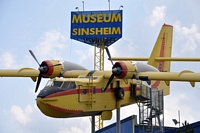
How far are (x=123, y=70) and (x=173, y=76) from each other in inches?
123

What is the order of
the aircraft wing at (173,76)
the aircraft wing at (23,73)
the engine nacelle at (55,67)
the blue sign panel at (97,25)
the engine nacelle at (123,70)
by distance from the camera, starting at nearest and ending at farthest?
the aircraft wing at (173,76) → the engine nacelle at (123,70) → the engine nacelle at (55,67) → the aircraft wing at (23,73) → the blue sign panel at (97,25)

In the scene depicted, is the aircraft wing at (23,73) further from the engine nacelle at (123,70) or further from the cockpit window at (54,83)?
the engine nacelle at (123,70)

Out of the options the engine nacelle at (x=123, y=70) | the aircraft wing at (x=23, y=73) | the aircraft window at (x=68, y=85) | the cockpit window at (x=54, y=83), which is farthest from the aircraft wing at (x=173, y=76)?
the aircraft wing at (x=23, y=73)

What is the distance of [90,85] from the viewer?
35.3 metres

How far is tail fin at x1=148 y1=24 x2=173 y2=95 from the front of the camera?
1689 inches

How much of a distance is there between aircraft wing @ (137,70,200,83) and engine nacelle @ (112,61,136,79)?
56 centimetres

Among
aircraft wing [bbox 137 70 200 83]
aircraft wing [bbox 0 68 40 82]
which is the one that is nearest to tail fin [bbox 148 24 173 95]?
aircraft wing [bbox 137 70 200 83]

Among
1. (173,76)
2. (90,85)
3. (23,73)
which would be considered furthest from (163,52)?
(23,73)

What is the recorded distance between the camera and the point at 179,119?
1572 inches

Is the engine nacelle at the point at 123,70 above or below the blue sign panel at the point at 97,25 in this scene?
below

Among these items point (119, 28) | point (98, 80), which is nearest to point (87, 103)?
point (98, 80)

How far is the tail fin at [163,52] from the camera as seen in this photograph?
4291cm

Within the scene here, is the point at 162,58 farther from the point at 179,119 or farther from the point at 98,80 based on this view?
the point at 98,80

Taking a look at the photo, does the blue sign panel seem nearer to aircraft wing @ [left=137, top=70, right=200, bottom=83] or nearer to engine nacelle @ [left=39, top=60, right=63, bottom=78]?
engine nacelle @ [left=39, top=60, right=63, bottom=78]
